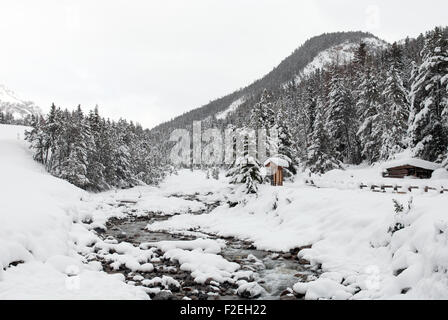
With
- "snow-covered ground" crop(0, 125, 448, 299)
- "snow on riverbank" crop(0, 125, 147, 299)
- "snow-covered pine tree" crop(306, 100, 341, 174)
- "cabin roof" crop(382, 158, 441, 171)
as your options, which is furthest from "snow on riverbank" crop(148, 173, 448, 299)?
"snow-covered pine tree" crop(306, 100, 341, 174)

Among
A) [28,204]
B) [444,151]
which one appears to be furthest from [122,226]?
[444,151]

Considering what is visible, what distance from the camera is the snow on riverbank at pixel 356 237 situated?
29.5 ft

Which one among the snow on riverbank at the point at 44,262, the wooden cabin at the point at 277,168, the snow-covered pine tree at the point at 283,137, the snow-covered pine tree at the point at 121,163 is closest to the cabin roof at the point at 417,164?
the wooden cabin at the point at 277,168

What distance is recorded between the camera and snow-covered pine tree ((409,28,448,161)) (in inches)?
1188

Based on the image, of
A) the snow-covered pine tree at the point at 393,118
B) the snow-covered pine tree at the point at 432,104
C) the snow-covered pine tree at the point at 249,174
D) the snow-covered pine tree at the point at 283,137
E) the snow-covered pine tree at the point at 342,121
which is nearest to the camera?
the snow-covered pine tree at the point at 249,174

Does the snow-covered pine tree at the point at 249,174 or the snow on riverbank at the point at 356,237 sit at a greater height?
the snow-covered pine tree at the point at 249,174

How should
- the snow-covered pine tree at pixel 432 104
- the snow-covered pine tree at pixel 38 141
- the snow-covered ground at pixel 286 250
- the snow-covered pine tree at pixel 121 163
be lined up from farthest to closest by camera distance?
the snow-covered pine tree at pixel 121 163 < the snow-covered pine tree at pixel 38 141 < the snow-covered pine tree at pixel 432 104 < the snow-covered ground at pixel 286 250

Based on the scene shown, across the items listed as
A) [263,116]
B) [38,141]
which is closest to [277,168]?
[263,116]

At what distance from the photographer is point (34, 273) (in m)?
9.73

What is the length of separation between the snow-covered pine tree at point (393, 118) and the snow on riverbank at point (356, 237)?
82.8 feet

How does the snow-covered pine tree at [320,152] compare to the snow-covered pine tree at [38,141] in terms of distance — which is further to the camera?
the snow-covered pine tree at [38,141]

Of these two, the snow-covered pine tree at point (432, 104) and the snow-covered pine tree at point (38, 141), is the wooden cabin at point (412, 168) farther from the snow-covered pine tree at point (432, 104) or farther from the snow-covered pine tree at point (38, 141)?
the snow-covered pine tree at point (38, 141)

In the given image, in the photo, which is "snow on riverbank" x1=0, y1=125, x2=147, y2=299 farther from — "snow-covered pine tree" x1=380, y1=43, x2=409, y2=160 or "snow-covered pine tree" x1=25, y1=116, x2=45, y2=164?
"snow-covered pine tree" x1=25, y1=116, x2=45, y2=164
